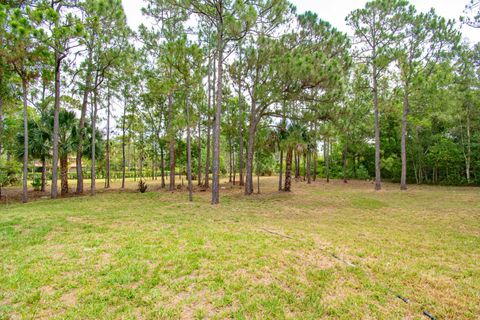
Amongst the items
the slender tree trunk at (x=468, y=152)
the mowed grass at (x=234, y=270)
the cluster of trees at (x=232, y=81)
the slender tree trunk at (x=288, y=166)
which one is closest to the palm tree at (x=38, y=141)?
the cluster of trees at (x=232, y=81)

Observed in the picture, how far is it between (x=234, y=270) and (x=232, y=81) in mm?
11191

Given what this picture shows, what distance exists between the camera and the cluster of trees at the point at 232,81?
8.57 metres

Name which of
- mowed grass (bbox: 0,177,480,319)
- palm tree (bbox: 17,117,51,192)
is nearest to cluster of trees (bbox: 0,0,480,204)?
palm tree (bbox: 17,117,51,192)

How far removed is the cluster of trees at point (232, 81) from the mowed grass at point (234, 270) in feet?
15.9

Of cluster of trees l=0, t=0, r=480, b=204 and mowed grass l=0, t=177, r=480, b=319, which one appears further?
cluster of trees l=0, t=0, r=480, b=204

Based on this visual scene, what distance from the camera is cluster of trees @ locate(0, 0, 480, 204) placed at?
8.57 m

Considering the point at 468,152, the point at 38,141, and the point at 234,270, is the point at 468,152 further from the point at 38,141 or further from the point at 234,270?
the point at 38,141

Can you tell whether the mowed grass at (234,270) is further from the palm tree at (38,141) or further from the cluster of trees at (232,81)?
the palm tree at (38,141)

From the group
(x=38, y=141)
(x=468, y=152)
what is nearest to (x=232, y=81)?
(x=38, y=141)

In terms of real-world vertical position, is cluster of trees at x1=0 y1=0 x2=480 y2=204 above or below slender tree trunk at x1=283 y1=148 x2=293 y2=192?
above

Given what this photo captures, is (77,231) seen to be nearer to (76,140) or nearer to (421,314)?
(421,314)

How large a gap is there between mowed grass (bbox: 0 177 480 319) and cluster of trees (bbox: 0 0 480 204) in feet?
15.9

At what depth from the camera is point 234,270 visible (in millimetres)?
3154

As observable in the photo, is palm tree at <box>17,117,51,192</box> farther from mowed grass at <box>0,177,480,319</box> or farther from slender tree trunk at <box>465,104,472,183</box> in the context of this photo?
slender tree trunk at <box>465,104,472,183</box>
